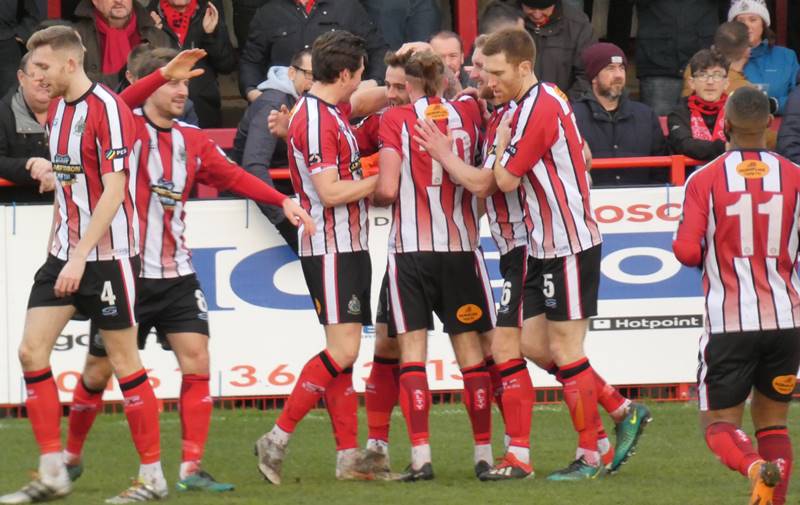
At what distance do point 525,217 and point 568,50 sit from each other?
432 centimetres

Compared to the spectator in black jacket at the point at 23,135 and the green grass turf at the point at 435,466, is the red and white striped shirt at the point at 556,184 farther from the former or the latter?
the spectator in black jacket at the point at 23,135

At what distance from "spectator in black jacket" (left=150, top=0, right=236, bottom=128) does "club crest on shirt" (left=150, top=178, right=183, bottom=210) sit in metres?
4.28

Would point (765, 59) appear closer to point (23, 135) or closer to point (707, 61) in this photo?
point (707, 61)

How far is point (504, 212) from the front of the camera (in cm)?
797

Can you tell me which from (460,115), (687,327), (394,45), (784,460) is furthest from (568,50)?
(784,460)

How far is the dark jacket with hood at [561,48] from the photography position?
38.4ft

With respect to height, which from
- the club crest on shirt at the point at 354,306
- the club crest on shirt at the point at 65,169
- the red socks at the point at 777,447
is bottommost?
the red socks at the point at 777,447

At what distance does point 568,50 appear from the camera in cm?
1175

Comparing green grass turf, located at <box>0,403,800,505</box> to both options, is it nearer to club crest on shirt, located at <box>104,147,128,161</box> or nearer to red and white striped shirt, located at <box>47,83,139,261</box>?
red and white striped shirt, located at <box>47,83,139,261</box>

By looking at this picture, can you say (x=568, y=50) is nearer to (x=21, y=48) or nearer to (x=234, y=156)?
(x=234, y=156)

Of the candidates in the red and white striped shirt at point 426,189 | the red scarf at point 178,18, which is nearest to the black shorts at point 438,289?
the red and white striped shirt at point 426,189

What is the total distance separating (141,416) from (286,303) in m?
3.06

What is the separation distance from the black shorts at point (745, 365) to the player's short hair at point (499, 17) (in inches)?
204

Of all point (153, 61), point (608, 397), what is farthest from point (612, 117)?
point (153, 61)
